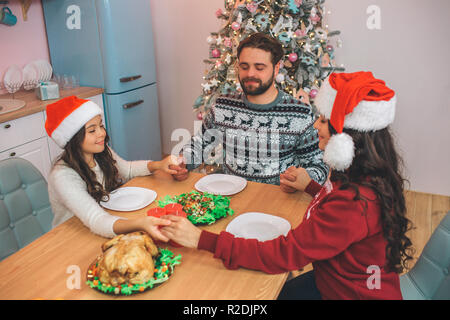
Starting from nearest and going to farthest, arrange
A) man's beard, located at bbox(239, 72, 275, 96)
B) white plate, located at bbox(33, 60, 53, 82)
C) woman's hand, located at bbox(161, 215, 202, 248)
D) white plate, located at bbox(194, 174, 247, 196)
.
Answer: woman's hand, located at bbox(161, 215, 202, 248), white plate, located at bbox(194, 174, 247, 196), man's beard, located at bbox(239, 72, 275, 96), white plate, located at bbox(33, 60, 53, 82)

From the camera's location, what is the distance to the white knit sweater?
52.8 inches

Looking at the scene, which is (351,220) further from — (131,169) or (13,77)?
(13,77)

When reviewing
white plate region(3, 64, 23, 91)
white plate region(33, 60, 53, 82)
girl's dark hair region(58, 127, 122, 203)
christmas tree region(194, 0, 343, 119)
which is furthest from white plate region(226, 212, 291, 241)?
white plate region(33, 60, 53, 82)

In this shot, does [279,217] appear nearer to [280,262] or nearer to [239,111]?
[280,262]

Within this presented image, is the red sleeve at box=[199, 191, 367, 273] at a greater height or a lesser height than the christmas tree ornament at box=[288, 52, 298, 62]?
lesser

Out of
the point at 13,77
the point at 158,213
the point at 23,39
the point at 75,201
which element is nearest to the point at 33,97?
the point at 13,77

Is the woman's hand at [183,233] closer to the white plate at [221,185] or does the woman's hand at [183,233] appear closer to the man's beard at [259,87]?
the white plate at [221,185]

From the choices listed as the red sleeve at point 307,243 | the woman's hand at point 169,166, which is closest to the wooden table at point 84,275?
the red sleeve at point 307,243

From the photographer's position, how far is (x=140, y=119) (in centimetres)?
354

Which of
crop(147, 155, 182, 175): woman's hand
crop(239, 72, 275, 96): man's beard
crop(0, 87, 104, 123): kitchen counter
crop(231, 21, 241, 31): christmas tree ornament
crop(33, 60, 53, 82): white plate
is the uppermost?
crop(231, 21, 241, 31): christmas tree ornament

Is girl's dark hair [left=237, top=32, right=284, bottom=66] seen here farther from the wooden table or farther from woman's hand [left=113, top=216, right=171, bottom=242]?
woman's hand [left=113, top=216, right=171, bottom=242]

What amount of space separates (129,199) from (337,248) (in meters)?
0.91

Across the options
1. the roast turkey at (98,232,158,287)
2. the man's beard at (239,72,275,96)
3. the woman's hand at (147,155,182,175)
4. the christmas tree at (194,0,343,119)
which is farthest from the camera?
the christmas tree at (194,0,343,119)

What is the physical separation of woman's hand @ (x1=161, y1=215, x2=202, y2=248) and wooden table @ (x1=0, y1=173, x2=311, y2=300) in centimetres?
6
